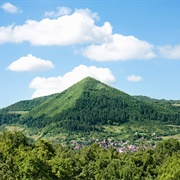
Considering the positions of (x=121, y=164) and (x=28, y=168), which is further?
Answer: (x=121, y=164)

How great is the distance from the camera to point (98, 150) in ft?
379

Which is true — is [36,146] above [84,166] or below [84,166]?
above

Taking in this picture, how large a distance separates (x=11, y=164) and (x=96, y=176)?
23291mm

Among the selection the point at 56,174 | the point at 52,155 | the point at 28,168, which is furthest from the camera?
the point at 52,155

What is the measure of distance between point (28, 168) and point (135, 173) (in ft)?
94.4

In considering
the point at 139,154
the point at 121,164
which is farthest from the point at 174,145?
the point at 121,164

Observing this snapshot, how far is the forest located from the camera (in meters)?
80.8

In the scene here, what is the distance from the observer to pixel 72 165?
9875 cm

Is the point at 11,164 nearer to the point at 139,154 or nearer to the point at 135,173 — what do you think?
the point at 135,173

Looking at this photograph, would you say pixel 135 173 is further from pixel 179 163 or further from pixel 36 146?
pixel 36 146

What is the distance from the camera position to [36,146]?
10281 centimetres

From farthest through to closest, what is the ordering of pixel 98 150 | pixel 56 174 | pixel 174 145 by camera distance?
1. pixel 174 145
2. pixel 98 150
3. pixel 56 174

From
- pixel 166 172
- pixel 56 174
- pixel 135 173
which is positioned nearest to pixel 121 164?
pixel 135 173

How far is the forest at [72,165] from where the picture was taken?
80750mm
